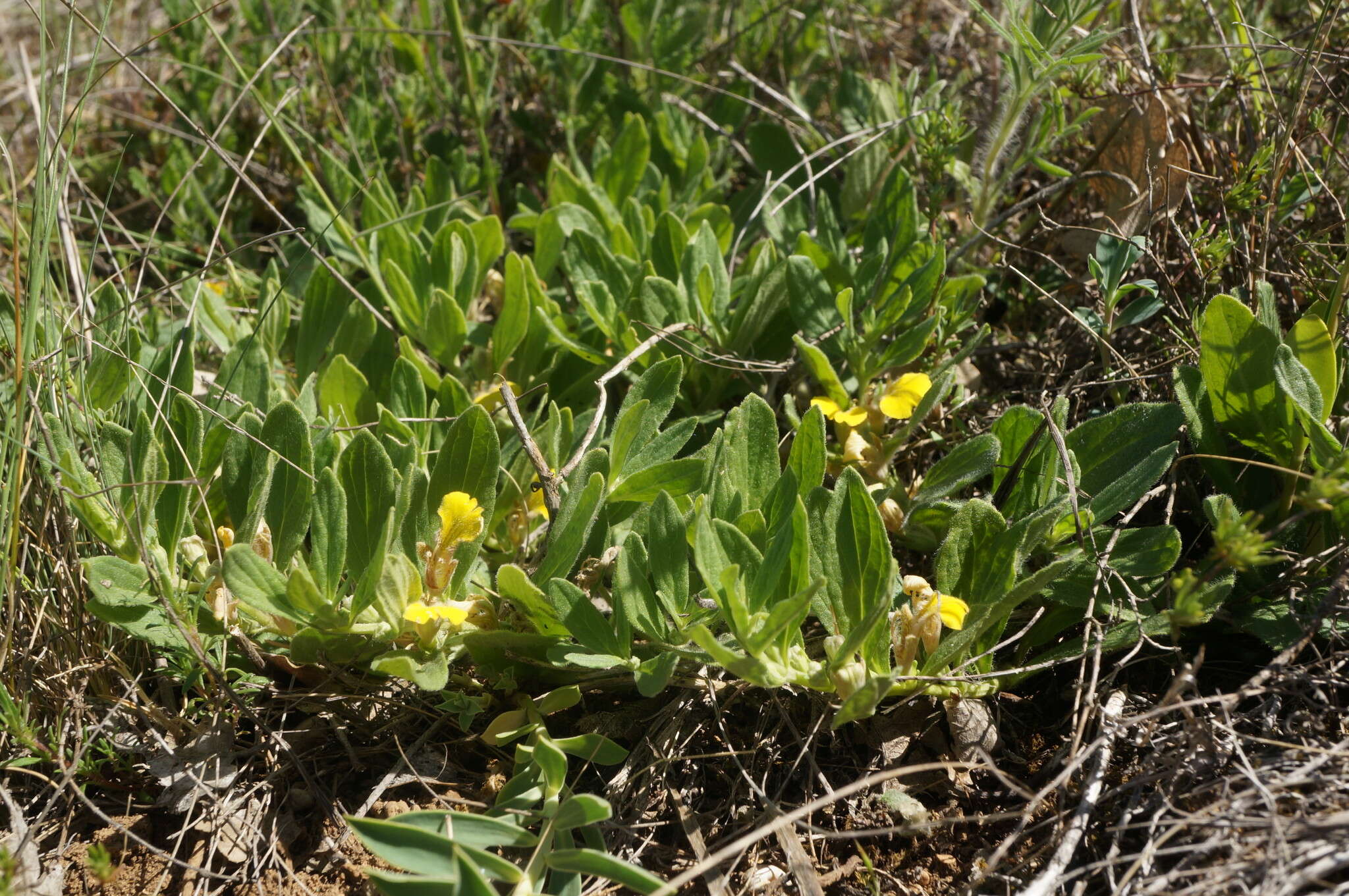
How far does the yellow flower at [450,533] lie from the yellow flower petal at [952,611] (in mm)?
869

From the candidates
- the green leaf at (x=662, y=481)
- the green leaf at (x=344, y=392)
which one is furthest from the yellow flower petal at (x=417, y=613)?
the green leaf at (x=344, y=392)

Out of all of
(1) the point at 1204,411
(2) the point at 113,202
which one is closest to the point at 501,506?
(1) the point at 1204,411

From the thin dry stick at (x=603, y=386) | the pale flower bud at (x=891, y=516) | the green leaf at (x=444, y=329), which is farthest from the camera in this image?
the green leaf at (x=444, y=329)

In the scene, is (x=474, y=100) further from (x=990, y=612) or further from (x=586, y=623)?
(x=990, y=612)

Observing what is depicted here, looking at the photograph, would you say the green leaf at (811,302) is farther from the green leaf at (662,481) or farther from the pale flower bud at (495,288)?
the pale flower bud at (495,288)

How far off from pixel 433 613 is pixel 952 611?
0.93 meters

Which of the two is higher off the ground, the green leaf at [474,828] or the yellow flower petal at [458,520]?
the yellow flower petal at [458,520]

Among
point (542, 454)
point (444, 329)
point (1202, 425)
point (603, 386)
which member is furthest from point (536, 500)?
point (1202, 425)

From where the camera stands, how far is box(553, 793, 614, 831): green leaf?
1.75m

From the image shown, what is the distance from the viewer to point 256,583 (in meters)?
1.86

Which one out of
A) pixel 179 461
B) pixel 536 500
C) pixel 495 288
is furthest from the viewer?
pixel 495 288

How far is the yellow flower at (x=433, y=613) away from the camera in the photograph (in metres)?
1.87

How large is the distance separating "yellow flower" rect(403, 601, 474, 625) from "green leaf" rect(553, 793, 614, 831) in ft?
1.21

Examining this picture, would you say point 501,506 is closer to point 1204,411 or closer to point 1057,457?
point 1057,457
